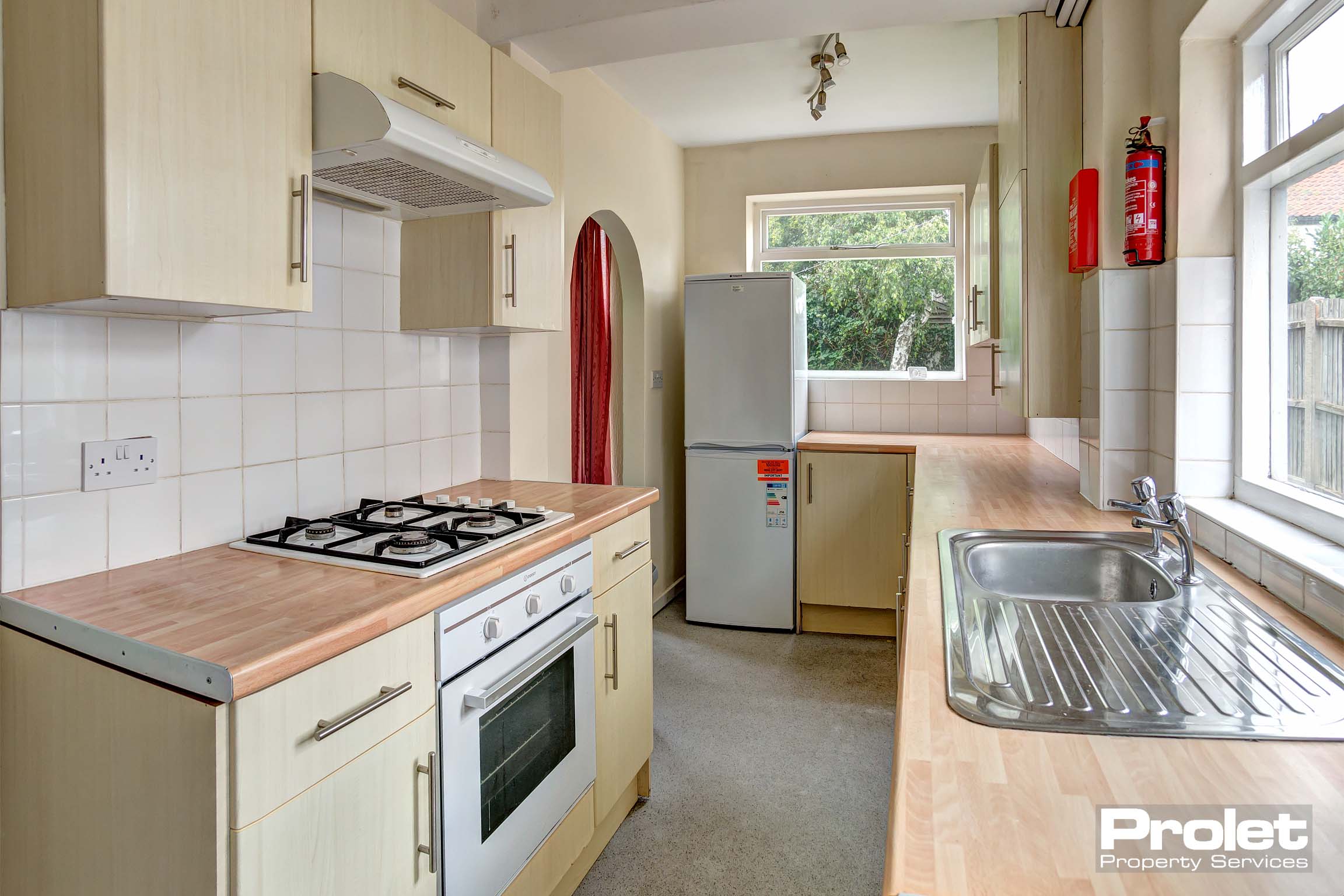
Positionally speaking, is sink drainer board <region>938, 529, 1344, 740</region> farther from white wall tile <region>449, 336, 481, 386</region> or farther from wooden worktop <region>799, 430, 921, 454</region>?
wooden worktop <region>799, 430, 921, 454</region>

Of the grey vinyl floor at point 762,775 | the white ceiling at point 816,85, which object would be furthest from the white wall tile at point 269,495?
Result: the white ceiling at point 816,85

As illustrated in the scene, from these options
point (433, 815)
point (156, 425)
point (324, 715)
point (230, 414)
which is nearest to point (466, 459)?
point (230, 414)

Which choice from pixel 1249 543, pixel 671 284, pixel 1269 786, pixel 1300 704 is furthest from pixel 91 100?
pixel 671 284

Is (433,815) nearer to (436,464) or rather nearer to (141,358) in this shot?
(141,358)

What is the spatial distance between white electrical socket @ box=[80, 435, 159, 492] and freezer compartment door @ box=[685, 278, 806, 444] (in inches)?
101

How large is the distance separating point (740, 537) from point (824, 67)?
2.10 meters

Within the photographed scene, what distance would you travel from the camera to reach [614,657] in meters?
1.98

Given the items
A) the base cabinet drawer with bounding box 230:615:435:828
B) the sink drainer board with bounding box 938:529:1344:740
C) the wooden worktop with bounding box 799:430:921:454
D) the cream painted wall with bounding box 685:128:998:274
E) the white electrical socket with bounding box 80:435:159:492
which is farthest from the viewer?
the cream painted wall with bounding box 685:128:998:274

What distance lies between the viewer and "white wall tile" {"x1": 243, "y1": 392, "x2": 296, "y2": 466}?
5.45ft

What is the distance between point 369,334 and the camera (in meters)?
2.02

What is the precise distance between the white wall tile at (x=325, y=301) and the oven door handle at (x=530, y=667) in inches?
37.1

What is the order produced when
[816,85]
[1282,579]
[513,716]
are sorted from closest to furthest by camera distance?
[1282,579], [513,716], [816,85]

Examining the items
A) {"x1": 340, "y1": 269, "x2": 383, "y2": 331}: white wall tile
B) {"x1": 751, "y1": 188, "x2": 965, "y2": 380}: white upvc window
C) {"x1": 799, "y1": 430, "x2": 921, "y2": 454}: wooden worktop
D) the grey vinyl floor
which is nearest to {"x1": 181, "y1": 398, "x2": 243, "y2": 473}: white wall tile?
Answer: {"x1": 340, "y1": 269, "x2": 383, "y2": 331}: white wall tile

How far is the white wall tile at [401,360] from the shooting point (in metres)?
2.09
